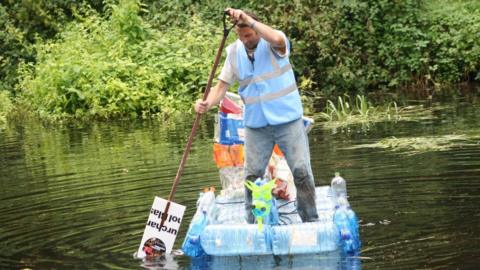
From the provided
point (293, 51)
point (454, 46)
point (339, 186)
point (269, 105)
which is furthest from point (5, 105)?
point (269, 105)

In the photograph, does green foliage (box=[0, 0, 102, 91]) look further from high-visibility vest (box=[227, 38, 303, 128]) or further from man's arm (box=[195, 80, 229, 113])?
high-visibility vest (box=[227, 38, 303, 128])

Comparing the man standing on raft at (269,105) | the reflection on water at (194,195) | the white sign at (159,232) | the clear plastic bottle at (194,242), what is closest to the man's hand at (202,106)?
the man standing on raft at (269,105)

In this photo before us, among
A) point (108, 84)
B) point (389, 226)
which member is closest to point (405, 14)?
point (108, 84)

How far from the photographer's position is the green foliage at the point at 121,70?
21.9m

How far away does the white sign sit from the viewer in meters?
7.94

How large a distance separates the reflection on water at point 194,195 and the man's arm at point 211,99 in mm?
1182

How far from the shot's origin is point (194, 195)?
10.5 m

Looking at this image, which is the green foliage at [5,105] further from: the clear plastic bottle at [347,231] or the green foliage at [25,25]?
the clear plastic bottle at [347,231]

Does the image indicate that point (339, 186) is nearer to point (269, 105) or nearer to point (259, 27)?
point (269, 105)

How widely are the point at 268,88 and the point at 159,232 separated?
148 centimetres

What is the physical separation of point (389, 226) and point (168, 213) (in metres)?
1.84

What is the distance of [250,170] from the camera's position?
26.2ft

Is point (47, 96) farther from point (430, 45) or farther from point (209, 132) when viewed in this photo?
point (430, 45)

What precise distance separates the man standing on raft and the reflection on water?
0.74 meters
